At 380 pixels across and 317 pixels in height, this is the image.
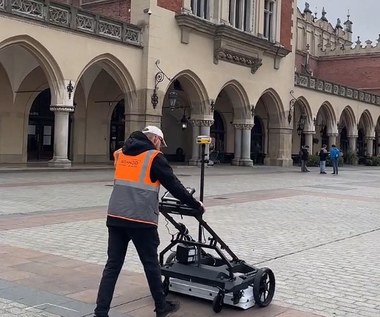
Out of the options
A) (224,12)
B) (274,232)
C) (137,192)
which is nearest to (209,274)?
(137,192)

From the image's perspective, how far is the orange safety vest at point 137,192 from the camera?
14.3 ft

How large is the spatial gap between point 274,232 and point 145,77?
16.1 meters

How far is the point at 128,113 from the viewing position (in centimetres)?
2438

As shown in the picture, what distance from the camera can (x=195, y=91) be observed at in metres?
27.8

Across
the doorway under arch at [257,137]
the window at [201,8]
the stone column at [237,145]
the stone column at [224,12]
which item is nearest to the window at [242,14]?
the stone column at [224,12]

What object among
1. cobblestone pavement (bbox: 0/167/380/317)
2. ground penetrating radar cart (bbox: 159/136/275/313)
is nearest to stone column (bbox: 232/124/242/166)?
cobblestone pavement (bbox: 0/167/380/317)

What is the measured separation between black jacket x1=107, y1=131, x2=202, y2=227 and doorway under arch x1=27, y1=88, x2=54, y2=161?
76.9 feet

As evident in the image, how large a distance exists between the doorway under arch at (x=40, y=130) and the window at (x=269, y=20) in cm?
1295

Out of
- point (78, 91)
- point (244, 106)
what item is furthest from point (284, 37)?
point (78, 91)

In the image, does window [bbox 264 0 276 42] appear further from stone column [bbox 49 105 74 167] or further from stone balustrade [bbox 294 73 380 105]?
stone column [bbox 49 105 74 167]

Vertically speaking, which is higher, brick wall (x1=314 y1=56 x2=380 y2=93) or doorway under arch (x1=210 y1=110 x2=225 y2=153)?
brick wall (x1=314 y1=56 x2=380 y2=93)

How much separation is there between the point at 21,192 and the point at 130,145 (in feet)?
32.8

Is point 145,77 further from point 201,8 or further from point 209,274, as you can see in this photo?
point 209,274

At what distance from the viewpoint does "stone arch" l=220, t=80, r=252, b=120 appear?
98.9 feet
